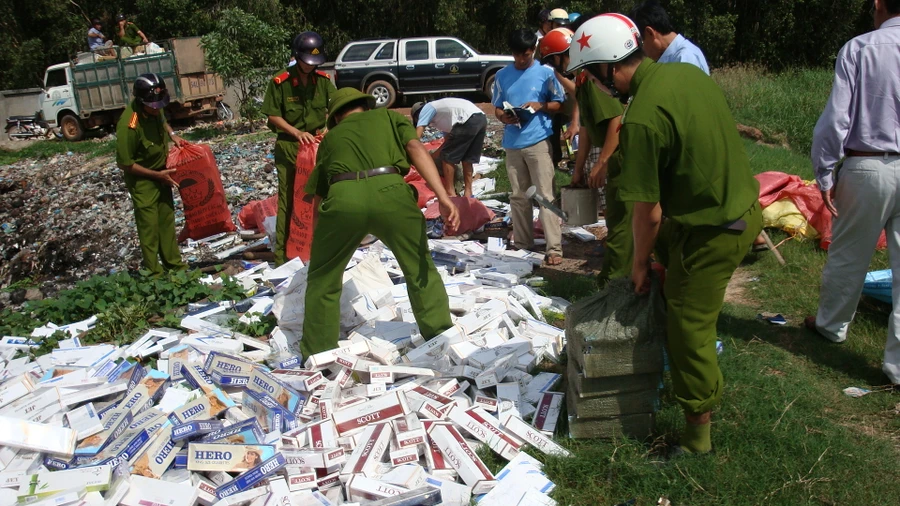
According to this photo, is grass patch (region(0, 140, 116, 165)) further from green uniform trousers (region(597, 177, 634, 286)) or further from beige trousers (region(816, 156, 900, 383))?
beige trousers (region(816, 156, 900, 383))

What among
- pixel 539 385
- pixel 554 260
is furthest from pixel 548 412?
pixel 554 260

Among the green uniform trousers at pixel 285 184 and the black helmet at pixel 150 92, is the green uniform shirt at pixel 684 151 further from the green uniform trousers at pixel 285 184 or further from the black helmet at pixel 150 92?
the black helmet at pixel 150 92

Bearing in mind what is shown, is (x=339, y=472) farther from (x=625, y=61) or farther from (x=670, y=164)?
(x=625, y=61)

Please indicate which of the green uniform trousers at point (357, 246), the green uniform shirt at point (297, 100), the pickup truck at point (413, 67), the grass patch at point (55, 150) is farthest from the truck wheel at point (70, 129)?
the green uniform trousers at point (357, 246)

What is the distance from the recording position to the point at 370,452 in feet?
11.8

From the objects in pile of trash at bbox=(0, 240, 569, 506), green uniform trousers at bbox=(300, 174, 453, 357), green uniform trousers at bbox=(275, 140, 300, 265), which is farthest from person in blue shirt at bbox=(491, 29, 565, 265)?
Answer: green uniform trousers at bbox=(300, 174, 453, 357)

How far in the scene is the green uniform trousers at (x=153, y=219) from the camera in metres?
6.68

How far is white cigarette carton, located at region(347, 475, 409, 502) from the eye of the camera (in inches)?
131

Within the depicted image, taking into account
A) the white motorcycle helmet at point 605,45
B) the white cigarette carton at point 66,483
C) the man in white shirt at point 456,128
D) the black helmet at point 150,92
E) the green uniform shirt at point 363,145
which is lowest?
the white cigarette carton at point 66,483

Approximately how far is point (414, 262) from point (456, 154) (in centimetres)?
448

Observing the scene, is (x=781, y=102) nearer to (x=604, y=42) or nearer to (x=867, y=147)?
(x=867, y=147)

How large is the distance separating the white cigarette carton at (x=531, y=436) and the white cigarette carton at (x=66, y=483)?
1936 millimetres

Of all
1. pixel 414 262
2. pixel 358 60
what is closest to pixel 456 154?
pixel 414 262

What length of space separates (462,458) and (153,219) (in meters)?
4.54
